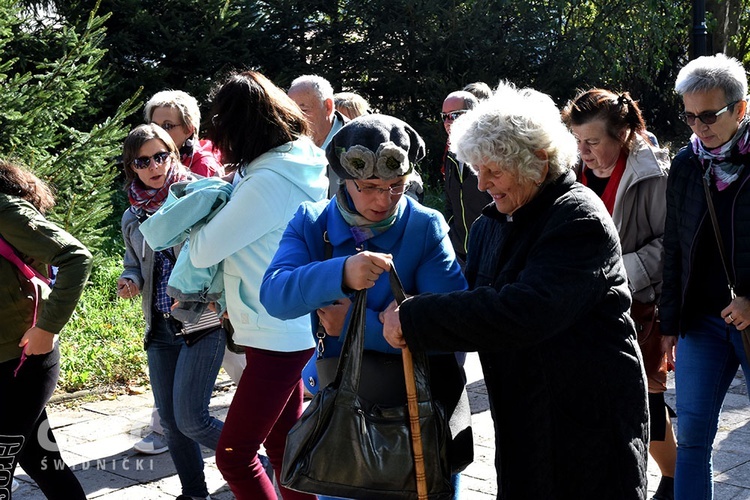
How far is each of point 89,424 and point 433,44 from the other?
10.6 meters

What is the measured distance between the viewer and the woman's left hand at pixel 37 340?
3.76 metres

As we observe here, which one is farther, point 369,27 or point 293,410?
point 369,27

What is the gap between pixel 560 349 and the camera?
259 centimetres

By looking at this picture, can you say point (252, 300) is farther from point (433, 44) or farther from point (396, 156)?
point (433, 44)

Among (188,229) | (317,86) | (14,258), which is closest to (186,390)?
(188,229)

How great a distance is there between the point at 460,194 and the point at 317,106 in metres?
1.15

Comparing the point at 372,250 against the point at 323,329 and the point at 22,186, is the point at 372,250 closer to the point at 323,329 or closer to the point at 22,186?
the point at 323,329

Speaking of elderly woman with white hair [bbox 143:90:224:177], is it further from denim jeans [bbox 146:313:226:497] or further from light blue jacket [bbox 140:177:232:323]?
light blue jacket [bbox 140:177:232:323]

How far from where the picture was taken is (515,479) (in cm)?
267

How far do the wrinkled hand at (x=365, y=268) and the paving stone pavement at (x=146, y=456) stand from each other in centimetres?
240

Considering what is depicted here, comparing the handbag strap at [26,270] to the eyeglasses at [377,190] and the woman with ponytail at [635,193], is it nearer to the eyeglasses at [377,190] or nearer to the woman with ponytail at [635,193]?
the eyeglasses at [377,190]

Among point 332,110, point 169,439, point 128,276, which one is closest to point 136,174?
point 128,276

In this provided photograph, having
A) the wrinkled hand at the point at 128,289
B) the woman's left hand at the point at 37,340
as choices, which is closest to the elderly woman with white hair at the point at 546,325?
the woman's left hand at the point at 37,340

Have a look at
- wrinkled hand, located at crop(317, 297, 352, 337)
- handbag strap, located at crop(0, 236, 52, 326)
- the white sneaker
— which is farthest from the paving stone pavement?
wrinkled hand, located at crop(317, 297, 352, 337)
